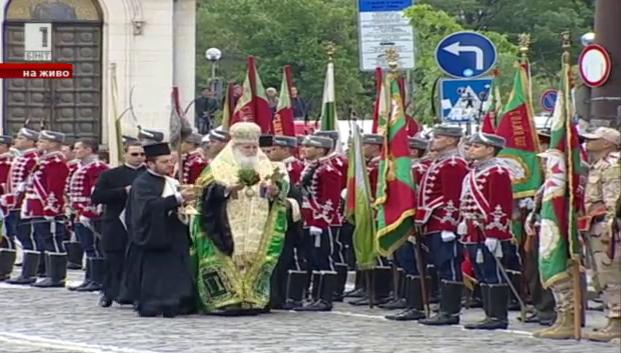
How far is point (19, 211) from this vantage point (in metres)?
22.0

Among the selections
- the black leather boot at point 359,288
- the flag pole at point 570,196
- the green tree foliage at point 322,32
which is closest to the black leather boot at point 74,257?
the black leather boot at point 359,288

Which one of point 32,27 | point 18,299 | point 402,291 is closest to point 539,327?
point 402,291

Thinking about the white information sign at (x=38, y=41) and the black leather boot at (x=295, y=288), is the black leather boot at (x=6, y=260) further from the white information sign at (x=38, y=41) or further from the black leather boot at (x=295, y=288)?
the white information sign at (x=38, y=41)

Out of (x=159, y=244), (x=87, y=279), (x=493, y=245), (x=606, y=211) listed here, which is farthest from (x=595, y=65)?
(x=87, y=279)

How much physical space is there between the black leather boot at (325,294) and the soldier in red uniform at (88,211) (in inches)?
114

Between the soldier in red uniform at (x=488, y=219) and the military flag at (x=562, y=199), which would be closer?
the military flag at (x=562, y=199)

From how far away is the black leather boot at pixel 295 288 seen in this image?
758 inches

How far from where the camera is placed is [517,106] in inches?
739

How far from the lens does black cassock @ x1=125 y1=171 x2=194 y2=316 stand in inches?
725

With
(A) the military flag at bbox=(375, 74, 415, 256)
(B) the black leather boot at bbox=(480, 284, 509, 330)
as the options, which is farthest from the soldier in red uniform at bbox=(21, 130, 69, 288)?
(B) the black leather boot at bbox=(480, 284, 509, 330)

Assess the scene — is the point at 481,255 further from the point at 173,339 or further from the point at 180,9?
the point at 180,9

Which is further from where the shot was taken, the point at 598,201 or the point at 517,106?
the point at 517,106

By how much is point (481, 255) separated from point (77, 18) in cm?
2482

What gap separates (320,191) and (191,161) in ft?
5.73
